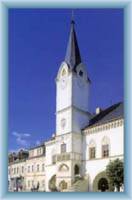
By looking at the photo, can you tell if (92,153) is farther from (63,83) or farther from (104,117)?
(63,83)

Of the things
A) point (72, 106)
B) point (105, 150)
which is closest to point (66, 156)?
point (105, 150)

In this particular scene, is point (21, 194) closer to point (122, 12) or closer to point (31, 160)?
point (122, 12)

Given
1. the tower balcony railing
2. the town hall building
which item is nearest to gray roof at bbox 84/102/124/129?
the town hall building

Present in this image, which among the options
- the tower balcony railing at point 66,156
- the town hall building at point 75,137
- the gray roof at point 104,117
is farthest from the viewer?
the tower balcony railing at point 66,156

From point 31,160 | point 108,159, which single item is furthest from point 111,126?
point 31,160

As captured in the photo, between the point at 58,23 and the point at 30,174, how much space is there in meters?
6.74

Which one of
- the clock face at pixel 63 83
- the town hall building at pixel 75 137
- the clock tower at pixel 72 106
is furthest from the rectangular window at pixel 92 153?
the clock face at pixel 63 83

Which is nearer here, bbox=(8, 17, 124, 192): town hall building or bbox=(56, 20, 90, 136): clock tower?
bbox=(8, 17, 124, 192): town hall building

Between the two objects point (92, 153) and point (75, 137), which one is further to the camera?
point (75, 137)

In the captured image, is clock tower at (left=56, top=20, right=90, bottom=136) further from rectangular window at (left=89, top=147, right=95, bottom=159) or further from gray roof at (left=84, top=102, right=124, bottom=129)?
rectangular window at (left=89, top=147, right=95, bottom=159)

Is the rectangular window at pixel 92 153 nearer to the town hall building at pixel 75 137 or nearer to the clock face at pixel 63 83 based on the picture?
the town hall building at pixel 75 137

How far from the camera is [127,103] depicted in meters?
3.99

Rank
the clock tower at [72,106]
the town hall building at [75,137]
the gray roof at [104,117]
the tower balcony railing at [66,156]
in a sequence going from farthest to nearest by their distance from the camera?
the clock tower at [72,106], the tower balcony railing at [66,156], the town hall building at [75,137], the gray roof at [104,117]

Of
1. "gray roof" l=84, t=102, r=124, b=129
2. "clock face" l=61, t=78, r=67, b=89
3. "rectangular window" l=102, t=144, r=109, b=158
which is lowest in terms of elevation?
"rectangular window" l=102, t=144, r=109, b=158
